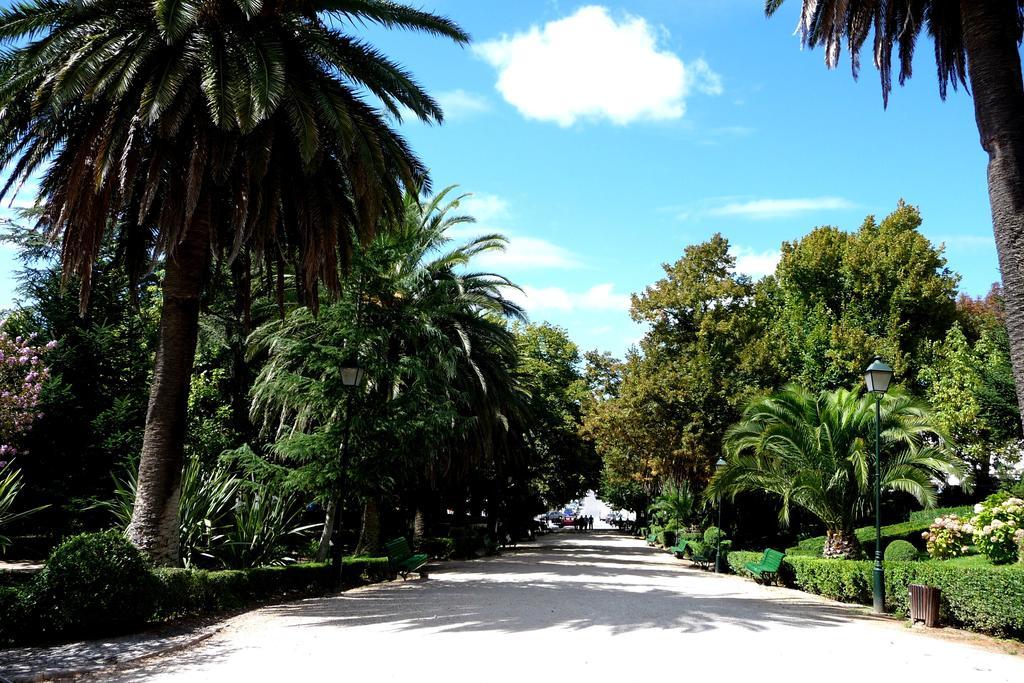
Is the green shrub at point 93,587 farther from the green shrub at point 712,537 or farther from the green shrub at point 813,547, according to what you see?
the green shrub at point 712,537

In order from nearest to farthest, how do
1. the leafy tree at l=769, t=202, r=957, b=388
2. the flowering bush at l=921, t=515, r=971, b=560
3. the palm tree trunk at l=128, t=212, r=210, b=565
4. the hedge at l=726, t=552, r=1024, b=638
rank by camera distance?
1. the hedge at l=726, t=552, r=1024, b=638
2. the palm tree trunk at l=128, t=212, r=210, b=565
3. the flowering bush at l=921, t=515, r=971, b=560
4. the leafy tree at l=769, t=202, r=957, b=388

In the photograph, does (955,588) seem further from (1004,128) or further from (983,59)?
(983,59)

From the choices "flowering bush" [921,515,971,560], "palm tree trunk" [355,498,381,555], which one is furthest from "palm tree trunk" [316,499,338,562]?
"flowering bush" [921,515,971,560]

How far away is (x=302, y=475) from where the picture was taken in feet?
54.8

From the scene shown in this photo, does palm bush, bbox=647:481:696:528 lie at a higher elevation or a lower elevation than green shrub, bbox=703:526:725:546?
higher

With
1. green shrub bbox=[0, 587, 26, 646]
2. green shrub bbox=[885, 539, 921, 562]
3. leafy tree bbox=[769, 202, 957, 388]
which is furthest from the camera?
leafy tree bbox=[769, 202, 957, 388]

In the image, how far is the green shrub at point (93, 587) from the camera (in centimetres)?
904

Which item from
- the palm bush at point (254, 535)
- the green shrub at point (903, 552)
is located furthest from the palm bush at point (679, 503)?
the palm bush at point (254, 535)

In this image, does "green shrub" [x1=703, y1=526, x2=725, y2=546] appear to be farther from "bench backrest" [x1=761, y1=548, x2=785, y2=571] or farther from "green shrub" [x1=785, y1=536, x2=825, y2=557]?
"bench backrest" [x1=761, y1=548, x2=785, y2=571]

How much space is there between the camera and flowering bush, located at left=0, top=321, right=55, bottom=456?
19.0 meters

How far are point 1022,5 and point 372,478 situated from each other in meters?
14.9

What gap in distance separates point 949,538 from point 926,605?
3.31m

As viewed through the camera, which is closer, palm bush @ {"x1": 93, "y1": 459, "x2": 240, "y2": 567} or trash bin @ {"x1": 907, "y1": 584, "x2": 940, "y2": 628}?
trash bin @ {"x1": 907, "y1": 584, "x2": 940, "y2": 628}

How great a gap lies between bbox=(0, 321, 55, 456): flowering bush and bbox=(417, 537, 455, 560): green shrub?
13033 millimetres
